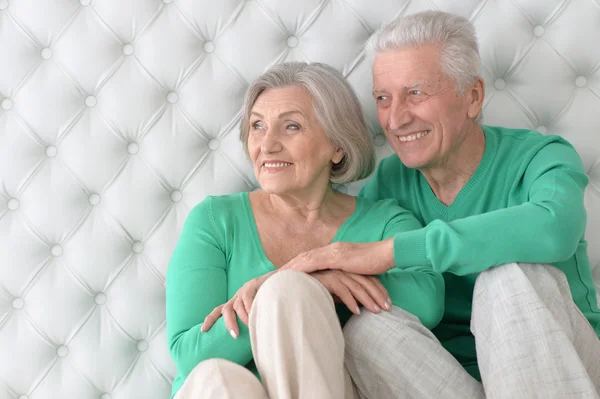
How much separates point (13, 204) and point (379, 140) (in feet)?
2.96

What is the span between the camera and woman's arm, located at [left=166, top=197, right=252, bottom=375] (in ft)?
3.77

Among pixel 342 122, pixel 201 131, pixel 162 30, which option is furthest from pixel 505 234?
pixel 162 30

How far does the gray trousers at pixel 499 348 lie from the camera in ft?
3.19

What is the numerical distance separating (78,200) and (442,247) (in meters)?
0.88

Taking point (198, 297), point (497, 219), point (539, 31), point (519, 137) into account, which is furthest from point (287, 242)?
point (539, 31)

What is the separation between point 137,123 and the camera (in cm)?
158

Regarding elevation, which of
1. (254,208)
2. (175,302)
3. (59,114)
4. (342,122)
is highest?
(59,114)

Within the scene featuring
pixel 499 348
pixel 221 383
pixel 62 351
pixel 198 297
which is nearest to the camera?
pixel 221 383

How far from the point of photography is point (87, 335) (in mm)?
1537

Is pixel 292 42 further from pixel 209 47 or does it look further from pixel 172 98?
pixel 172 98

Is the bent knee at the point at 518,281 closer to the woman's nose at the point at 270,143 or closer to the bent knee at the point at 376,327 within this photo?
the bent knee at the point at 376,327

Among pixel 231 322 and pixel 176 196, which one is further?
pixel 176 196

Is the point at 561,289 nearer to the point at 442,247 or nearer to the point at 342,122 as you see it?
the point at 442,247

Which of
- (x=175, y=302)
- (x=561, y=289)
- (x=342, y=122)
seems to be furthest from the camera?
(x=342, y=122)
